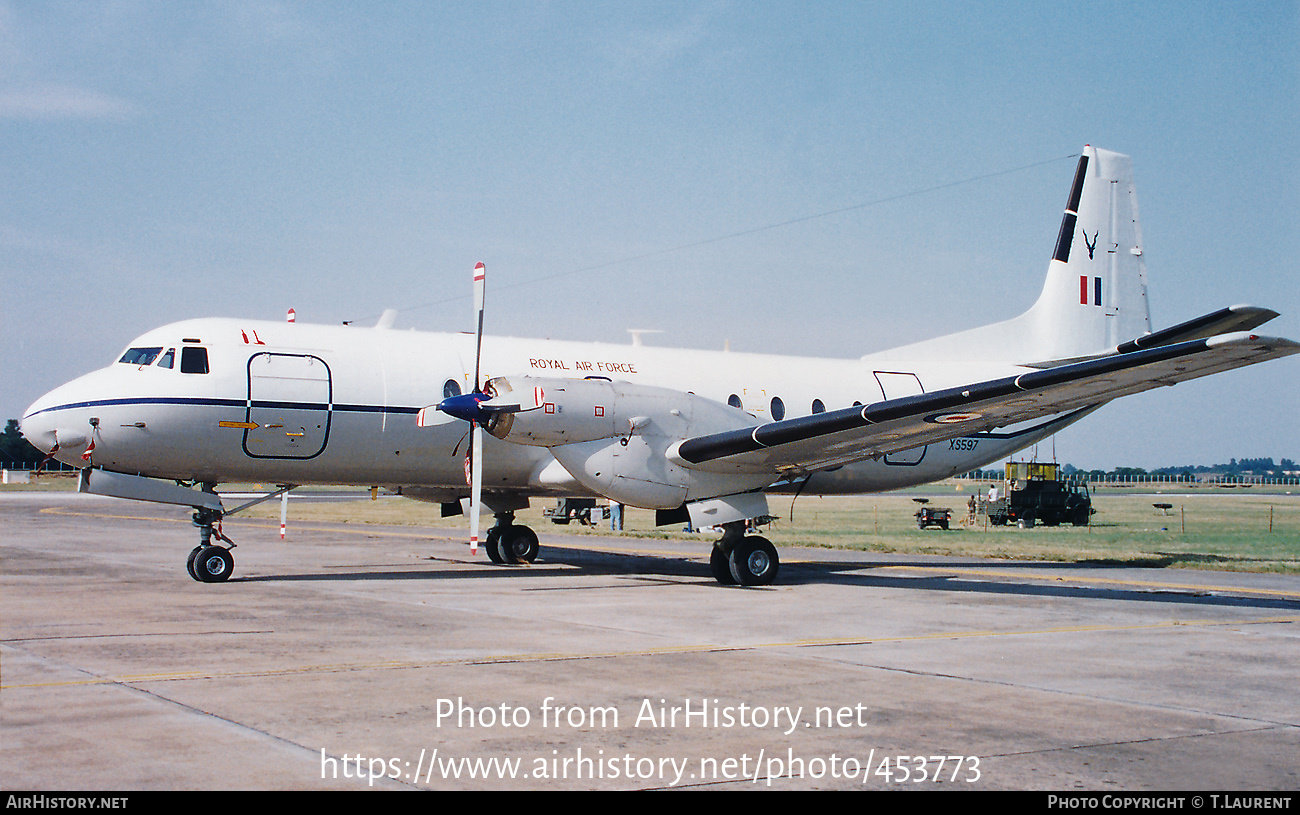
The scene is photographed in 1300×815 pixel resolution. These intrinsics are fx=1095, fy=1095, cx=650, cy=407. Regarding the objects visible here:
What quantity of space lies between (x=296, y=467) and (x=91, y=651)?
280 inches

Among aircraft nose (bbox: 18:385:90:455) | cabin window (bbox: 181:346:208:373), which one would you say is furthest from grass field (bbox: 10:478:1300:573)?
aircraft nose (bbox: 18:385:90:455)

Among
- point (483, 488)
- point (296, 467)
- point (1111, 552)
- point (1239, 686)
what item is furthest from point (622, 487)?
point (1111, 552)

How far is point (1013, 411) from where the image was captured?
51.1ft

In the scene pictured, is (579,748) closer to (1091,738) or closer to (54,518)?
(1091,738)

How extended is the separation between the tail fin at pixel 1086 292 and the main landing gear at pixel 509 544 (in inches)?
320

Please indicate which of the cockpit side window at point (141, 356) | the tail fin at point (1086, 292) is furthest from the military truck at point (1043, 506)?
the cockpit side window at point (141, 356)

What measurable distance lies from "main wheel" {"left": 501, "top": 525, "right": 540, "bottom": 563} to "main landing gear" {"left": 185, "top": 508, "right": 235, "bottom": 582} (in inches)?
226

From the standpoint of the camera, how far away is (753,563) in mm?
16359

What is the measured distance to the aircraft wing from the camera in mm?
12688

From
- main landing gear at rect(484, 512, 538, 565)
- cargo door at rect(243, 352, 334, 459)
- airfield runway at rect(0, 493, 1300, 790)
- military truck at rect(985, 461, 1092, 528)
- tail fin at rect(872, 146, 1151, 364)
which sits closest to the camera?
airfield runway at rect(0, 493, 1300, 790)

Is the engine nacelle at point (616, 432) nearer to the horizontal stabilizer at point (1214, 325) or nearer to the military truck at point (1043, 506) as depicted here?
the horizontal stabilizer at point (1214, 325)

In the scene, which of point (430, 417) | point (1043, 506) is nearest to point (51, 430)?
point (430, 417)

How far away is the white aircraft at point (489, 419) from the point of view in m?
14.9

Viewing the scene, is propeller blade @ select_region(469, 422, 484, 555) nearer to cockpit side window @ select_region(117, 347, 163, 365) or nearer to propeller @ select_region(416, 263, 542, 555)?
propeller @ select_region(416, 263, 542, 555)
